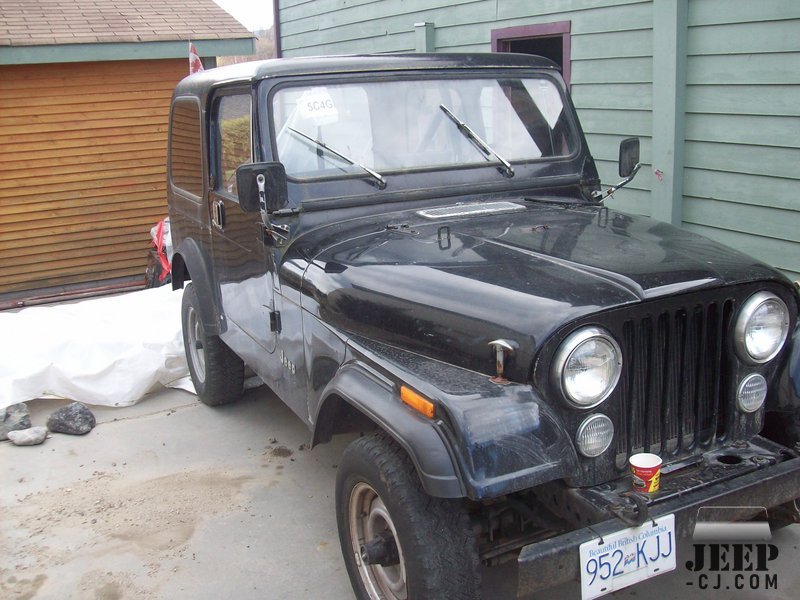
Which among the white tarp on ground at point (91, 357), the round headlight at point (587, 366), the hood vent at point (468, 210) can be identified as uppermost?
the hood vent at point (468, 210)

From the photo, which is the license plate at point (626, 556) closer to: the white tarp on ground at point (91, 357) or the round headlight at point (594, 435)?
the round headlight at point (594, 435)

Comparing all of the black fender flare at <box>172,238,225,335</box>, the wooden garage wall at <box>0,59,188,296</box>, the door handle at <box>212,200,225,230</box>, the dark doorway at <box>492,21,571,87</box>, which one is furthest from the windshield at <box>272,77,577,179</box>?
the wooden garage wall at <box>0,59,188,296</box>

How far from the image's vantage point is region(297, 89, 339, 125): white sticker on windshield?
362 centimetres

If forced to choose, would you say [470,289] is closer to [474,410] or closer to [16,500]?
[474,410]

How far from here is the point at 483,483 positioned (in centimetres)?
225

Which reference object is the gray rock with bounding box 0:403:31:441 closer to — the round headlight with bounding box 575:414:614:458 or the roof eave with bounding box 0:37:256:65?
the round headlight with bounding box 575:414:614:458

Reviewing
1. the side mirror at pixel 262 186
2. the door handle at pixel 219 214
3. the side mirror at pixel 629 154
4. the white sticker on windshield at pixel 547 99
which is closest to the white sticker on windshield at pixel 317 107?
the side mirror at pixel 262 186

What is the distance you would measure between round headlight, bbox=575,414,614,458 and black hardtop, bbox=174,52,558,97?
1982 mm

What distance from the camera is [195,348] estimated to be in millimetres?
5305

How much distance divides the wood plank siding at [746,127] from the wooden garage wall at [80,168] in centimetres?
551

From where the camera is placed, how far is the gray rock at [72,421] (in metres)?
4.91

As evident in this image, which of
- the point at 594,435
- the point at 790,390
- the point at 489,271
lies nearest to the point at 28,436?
the point at 489,271

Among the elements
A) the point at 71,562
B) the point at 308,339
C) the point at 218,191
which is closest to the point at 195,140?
the point at 218,191
